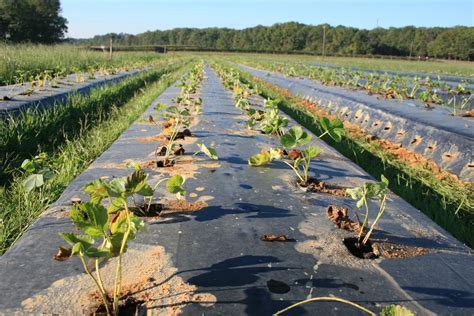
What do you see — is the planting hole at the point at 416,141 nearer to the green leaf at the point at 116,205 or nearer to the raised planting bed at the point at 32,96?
the green leaf at the point at 116,205

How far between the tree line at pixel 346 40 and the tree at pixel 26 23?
1133cm

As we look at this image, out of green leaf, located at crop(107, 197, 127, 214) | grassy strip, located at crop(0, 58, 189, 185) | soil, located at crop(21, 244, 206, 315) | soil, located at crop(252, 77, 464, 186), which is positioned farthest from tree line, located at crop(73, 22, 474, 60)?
soil, located at crop(21, 244, 206, 315)

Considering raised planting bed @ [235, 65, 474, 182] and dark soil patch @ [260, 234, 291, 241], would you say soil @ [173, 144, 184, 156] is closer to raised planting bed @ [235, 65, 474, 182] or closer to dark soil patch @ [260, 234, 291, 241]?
dark soil patch @ [260, 234, 291, 241]

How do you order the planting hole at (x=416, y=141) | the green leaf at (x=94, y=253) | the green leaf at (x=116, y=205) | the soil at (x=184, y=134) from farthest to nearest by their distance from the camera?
the planting hole at (x=416, y=141)
the soil at (x=184, y=134)
the green leaf at (x=116, y=205)
the green leaf at (x=94, y=253)

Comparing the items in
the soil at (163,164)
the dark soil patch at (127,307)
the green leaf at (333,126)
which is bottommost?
the dark soil patch at (127,307)

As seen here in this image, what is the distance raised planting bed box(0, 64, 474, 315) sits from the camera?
1.19 meters

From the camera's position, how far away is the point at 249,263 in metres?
1.39

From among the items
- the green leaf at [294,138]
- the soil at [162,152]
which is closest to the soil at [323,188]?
the green leaf at [294,138]

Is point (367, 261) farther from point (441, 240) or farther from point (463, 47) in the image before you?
point (463, 47)

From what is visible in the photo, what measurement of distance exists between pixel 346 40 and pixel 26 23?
61.0m

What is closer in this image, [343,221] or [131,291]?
[131,291]

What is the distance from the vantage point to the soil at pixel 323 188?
220 centimetres

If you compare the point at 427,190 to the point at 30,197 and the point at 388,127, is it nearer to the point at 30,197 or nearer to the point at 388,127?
the point at 388,127

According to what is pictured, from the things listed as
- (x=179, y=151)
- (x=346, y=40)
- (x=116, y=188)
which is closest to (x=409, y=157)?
(x=179, y=151)
